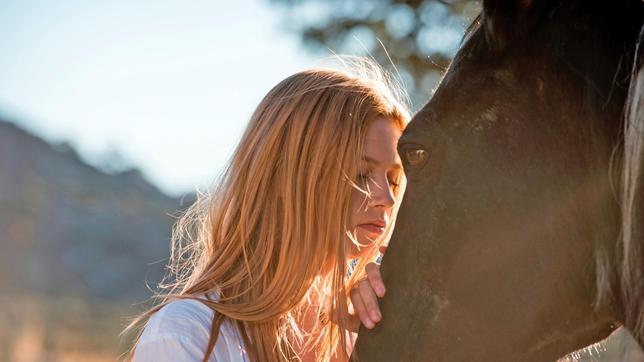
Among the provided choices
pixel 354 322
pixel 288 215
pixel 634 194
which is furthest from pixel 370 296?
pixel 634 194

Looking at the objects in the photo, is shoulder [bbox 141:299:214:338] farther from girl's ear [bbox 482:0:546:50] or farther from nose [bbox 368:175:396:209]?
girl's ear [bbox 482:0:546:50]

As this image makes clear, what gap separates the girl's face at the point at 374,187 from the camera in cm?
268

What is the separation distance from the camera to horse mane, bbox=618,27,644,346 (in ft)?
5.82

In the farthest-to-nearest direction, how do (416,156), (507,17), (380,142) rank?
(380,142) → (416,156) → (507,17)

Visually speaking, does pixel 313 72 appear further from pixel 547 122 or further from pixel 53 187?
pixel 53 187

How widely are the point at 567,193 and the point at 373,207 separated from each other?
0.77 metres

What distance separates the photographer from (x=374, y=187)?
2.68 m

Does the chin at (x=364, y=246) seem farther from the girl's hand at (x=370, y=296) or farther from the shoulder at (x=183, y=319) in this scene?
the shoulder at (x=183, y=319)

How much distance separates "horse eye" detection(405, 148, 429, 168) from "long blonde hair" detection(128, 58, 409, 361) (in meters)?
0.40

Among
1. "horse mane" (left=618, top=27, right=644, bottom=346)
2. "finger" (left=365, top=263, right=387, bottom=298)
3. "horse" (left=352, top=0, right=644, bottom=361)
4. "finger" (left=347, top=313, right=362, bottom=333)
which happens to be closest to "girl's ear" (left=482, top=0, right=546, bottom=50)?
"horse" (left=352, top=0, right=644, bottom=361)

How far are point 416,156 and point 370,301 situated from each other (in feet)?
1.33

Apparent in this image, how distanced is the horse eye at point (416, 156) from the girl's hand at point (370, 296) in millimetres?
318

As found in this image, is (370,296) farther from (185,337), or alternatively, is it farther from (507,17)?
(507,17)

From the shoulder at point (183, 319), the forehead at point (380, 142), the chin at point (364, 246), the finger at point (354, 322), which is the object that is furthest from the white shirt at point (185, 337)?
the forehead at point (380, 142)
